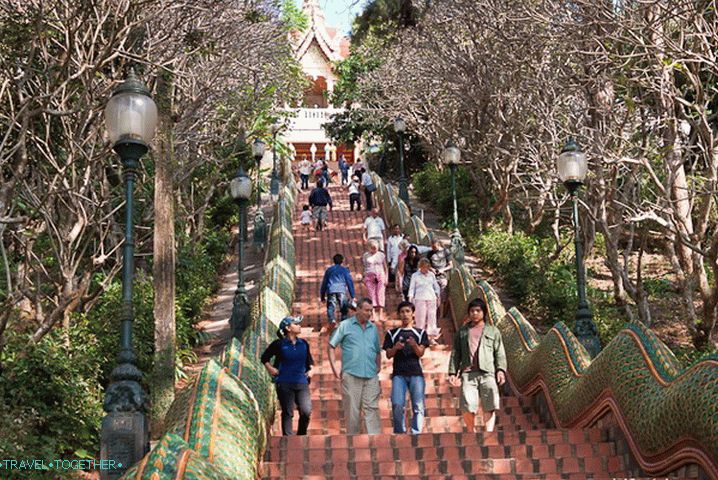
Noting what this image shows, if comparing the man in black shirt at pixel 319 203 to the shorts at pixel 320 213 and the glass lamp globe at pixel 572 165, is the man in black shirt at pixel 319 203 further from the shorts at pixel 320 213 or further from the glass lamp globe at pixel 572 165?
the glass lamp globe at pixel 572 165

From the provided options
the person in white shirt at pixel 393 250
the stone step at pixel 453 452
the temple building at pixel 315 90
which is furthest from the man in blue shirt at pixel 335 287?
the temple building at pixel 315 90

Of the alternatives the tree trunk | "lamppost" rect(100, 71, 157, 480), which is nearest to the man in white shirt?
the tree trunk

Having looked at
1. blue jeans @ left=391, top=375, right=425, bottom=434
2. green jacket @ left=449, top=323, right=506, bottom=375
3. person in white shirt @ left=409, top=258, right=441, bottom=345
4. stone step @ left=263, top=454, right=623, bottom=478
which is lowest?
stone step @ left=263, top=454, right=623, bottom=478

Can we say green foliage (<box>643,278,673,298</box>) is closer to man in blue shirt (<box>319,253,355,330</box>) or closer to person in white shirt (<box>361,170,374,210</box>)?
man in blue shirt (<box>319,253,355,330</box>)

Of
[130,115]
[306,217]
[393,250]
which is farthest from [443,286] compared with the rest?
[306,217]

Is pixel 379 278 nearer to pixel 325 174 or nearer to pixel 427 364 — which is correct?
pixel 427 364

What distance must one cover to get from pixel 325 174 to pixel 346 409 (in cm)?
2968

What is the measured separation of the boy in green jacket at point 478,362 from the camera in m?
9.58

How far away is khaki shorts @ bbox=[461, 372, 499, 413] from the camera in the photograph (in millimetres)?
9656

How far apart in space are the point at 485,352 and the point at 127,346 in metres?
3.56

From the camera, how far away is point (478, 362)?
9.59m

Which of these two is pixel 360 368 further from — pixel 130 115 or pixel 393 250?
pixel 393 250

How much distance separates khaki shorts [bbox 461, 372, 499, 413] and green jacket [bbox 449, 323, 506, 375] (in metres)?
0.09

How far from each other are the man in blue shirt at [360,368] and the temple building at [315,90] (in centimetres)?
4457
